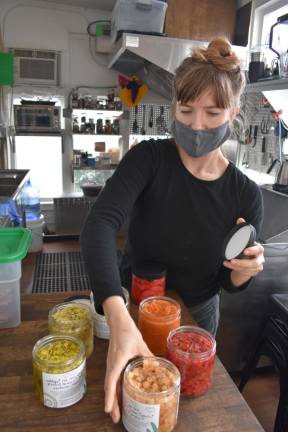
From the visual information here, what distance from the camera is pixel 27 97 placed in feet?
10.1

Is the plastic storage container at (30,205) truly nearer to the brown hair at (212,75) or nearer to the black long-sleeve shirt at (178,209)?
the black long-sleeve shirt at (178,209)

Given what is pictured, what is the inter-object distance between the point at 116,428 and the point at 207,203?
23.7 inches

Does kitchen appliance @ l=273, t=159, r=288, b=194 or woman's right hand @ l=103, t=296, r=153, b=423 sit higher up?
kitchen appliance @ l=273, t=159, r=288, b=194

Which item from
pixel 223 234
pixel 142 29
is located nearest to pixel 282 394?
pixel 223 234

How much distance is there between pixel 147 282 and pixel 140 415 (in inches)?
15.3

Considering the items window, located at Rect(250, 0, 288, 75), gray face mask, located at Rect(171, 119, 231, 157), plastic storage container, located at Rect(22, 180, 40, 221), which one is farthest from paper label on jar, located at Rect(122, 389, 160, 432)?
window, located at Rect(250, 0, 288, 75)

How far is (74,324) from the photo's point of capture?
2.40 feet

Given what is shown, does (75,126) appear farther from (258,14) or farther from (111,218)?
(111,218)

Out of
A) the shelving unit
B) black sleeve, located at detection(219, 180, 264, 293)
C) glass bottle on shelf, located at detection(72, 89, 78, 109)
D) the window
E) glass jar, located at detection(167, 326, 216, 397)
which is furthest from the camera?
the shelving unit

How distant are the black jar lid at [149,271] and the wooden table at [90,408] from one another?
0.22 m

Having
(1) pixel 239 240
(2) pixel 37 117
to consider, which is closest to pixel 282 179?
(1) pixel 239 240

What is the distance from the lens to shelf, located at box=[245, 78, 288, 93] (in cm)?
163

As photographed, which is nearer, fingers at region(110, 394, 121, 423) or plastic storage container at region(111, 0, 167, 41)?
fingers at region(110, 394, 121, 423)

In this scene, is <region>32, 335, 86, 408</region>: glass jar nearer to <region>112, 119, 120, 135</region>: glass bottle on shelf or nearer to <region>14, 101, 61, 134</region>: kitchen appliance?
<region>14, 101, 61, 134</region>: kitchen appliance
